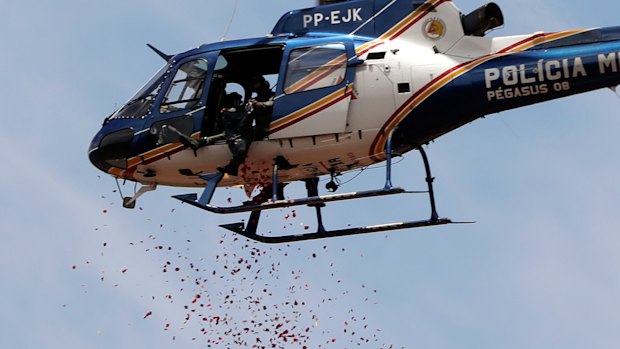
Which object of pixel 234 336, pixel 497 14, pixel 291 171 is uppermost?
pixel 497 14

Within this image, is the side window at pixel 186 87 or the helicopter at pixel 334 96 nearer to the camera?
the helicopter at pixel 334 96

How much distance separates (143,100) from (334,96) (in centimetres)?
316

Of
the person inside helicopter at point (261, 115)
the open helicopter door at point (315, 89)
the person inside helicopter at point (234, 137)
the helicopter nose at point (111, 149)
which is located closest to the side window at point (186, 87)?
the person inside helicopter at point (234, 137)

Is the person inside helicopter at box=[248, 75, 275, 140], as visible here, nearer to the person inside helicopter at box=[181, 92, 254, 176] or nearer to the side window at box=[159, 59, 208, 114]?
the person inside helicopter at box=[181, 92, 254, 176]

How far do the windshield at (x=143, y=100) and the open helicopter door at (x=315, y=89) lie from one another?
2111 millimetres

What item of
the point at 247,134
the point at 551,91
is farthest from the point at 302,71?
the point at 551,91

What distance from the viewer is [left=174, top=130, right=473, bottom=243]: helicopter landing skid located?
27.5 metres

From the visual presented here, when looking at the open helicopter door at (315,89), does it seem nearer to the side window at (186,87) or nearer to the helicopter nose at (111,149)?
the side window at (186,87)

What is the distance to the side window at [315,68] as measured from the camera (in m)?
28.1

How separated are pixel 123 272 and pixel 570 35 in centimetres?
693

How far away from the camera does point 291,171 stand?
28.7 metres

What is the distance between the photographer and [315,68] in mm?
28203

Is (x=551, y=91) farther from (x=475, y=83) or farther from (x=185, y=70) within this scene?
(x=185, y=70)

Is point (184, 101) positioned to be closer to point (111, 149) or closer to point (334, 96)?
point (111, 149)
